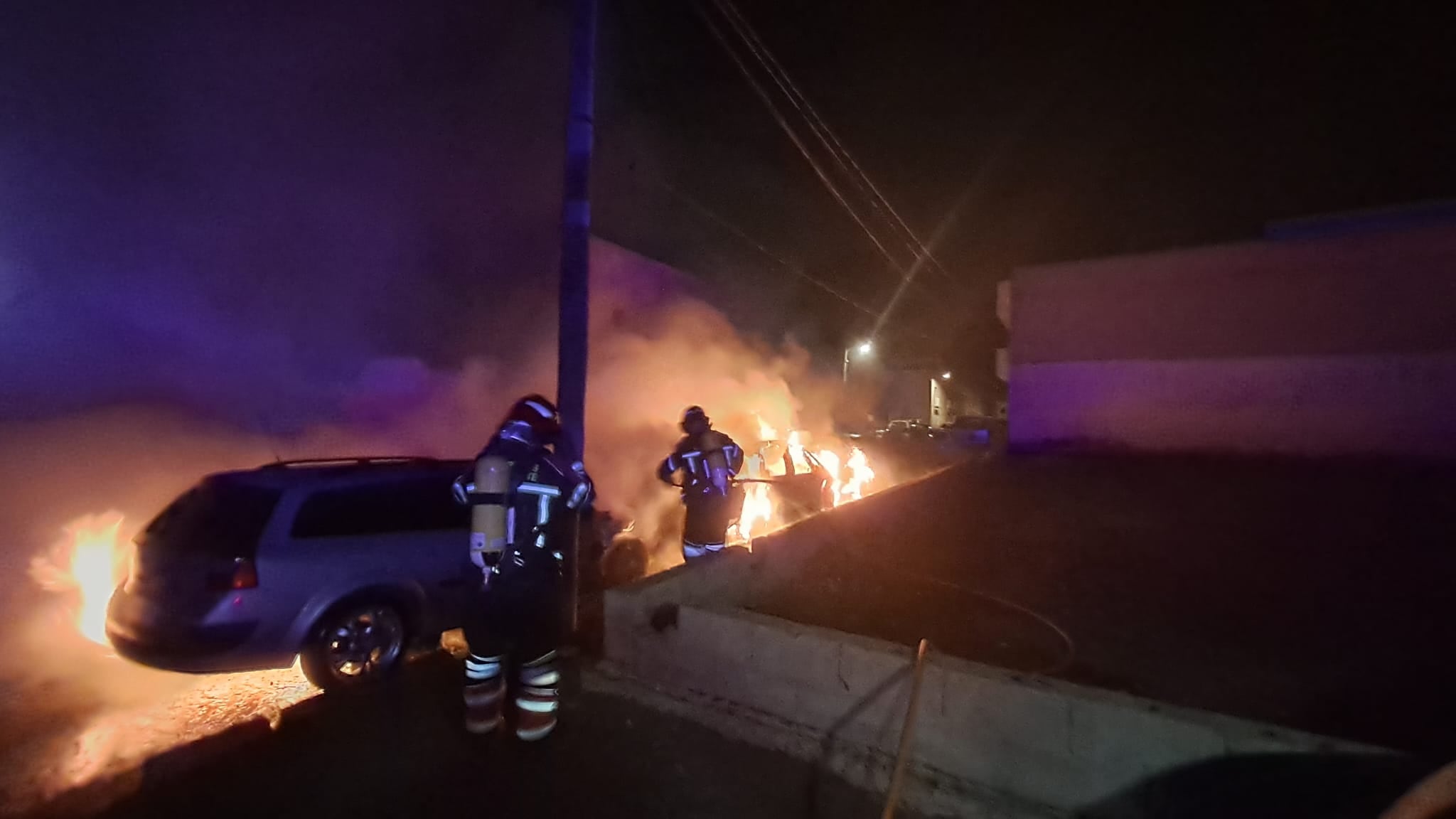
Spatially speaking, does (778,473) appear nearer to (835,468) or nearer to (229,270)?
(835,468)

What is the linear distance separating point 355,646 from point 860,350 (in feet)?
111

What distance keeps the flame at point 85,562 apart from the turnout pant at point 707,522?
535 cm

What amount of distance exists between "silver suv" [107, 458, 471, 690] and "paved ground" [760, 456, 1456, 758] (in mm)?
2664

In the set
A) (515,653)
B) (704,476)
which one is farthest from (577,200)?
(515,653)

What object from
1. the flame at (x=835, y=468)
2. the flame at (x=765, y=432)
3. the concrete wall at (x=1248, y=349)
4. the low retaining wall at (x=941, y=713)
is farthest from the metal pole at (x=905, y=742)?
the flame at (x=765, y=432)

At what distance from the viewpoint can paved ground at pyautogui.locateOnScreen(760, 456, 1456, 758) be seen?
150 inches

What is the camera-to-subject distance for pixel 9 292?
6.50 meters

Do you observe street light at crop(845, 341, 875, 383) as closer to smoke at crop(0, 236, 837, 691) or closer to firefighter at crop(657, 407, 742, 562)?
smoke at crop(0, 236, 837, 691)

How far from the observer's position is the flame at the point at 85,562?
6.87 metres

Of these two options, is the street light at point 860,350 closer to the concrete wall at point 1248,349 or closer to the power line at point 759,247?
the power line at point 759,247

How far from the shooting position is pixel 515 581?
3891 millimetres

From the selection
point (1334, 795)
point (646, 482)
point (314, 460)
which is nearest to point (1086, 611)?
point (1334, 795)

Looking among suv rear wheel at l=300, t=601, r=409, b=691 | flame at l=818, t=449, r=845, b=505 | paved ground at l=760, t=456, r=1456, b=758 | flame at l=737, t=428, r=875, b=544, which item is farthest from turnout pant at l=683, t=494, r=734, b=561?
flame at l=818, t=449, r=845, b=505

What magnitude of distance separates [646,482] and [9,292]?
8.13 meters
